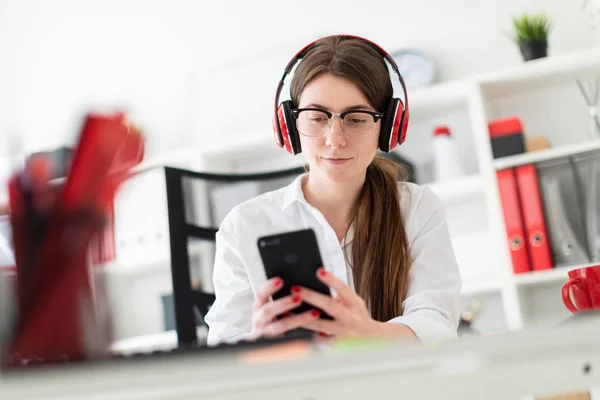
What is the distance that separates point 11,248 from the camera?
1.15 ft

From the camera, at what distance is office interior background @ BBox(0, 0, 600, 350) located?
2.36m

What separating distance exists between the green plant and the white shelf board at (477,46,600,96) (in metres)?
0.09

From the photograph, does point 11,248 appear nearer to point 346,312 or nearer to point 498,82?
point 346,312

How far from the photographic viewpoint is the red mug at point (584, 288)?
2.32 feet

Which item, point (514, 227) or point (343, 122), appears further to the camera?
point (514, 227)

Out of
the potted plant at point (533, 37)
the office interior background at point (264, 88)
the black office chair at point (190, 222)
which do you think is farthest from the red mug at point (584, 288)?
the potted plant at point (533, 37)

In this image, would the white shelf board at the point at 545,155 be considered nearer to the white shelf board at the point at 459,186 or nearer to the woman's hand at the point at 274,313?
the white shelf board at the point at 459,186

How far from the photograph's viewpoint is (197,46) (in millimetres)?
3254

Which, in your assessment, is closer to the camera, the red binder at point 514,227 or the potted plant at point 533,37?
the red binder at point 514,227

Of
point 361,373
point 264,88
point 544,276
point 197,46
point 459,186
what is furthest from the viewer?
point 197,46

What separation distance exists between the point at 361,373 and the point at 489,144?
214cm

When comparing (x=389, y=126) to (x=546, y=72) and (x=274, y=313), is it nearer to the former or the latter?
(x=274, y=313)

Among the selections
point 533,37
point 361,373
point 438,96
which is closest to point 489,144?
point 438,96

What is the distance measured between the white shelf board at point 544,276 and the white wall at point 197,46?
0.90 meters
